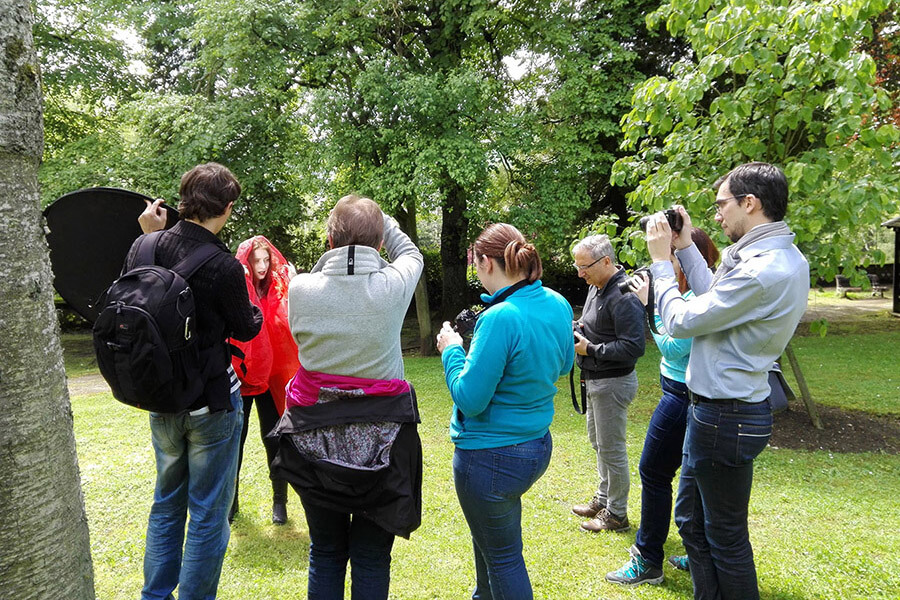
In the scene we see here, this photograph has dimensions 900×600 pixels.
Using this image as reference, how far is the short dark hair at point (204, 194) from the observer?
2697mm

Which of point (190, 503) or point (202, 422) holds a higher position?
point (202, 422)

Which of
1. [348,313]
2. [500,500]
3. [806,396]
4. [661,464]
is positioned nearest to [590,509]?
[661,464]

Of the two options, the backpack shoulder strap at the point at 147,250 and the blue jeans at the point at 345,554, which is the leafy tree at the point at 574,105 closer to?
the backpack shoulder strap at the point at 147,250

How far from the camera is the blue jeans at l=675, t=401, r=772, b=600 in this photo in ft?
8.57

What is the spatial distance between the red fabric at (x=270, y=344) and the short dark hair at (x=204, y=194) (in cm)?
108

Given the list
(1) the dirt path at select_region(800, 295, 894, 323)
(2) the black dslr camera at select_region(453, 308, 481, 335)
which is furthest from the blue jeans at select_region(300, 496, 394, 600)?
(1) the dirt path at select_region(800, 295, 894, 323)

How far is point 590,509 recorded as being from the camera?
4.57 meters

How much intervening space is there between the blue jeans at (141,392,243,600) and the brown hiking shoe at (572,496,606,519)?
109 inches

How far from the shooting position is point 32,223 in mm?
1598

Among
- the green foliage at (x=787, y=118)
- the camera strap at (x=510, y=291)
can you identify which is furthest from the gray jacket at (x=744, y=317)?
the green foliage at (x=787, y=118)

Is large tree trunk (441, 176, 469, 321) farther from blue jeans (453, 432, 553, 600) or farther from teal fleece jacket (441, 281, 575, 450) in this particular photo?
blue jeans (453, 432, 553, 600)

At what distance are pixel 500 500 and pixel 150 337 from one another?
163 cm

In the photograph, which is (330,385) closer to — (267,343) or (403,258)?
(403,258)

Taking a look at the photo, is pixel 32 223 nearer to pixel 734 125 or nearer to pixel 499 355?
pixel 499 355
